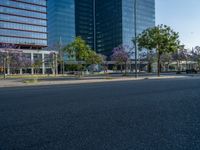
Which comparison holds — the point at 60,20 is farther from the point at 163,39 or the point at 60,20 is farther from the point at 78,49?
the point at 163,39

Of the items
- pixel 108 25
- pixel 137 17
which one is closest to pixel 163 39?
pixel 137 17

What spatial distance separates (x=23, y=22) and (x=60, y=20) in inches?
1067

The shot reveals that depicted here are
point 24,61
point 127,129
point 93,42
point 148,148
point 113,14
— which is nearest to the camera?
point 148,148

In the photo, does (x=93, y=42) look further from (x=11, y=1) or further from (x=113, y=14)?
(x=11, y=1)

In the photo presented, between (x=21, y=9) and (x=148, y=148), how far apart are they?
91.6 meters

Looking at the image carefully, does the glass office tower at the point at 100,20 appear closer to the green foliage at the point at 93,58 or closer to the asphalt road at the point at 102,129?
the green foliage at the point at 93,58

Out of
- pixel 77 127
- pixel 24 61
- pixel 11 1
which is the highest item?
pixel 11 1

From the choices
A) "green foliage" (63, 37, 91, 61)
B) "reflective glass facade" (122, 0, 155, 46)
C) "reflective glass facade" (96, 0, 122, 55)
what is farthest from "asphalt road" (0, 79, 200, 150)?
"reflective glass facade" (96, 0, 122, 55)

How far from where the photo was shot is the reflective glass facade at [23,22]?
252 feet

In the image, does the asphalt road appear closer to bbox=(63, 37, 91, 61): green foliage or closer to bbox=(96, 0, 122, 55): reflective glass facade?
bbox=(63, 37, 91, 61): green foliage

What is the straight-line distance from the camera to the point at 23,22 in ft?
267

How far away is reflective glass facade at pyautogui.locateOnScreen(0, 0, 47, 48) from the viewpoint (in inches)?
3022

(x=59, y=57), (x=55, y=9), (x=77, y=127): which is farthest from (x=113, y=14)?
(x=77, y=127)

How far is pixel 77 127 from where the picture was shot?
446 centimetres
